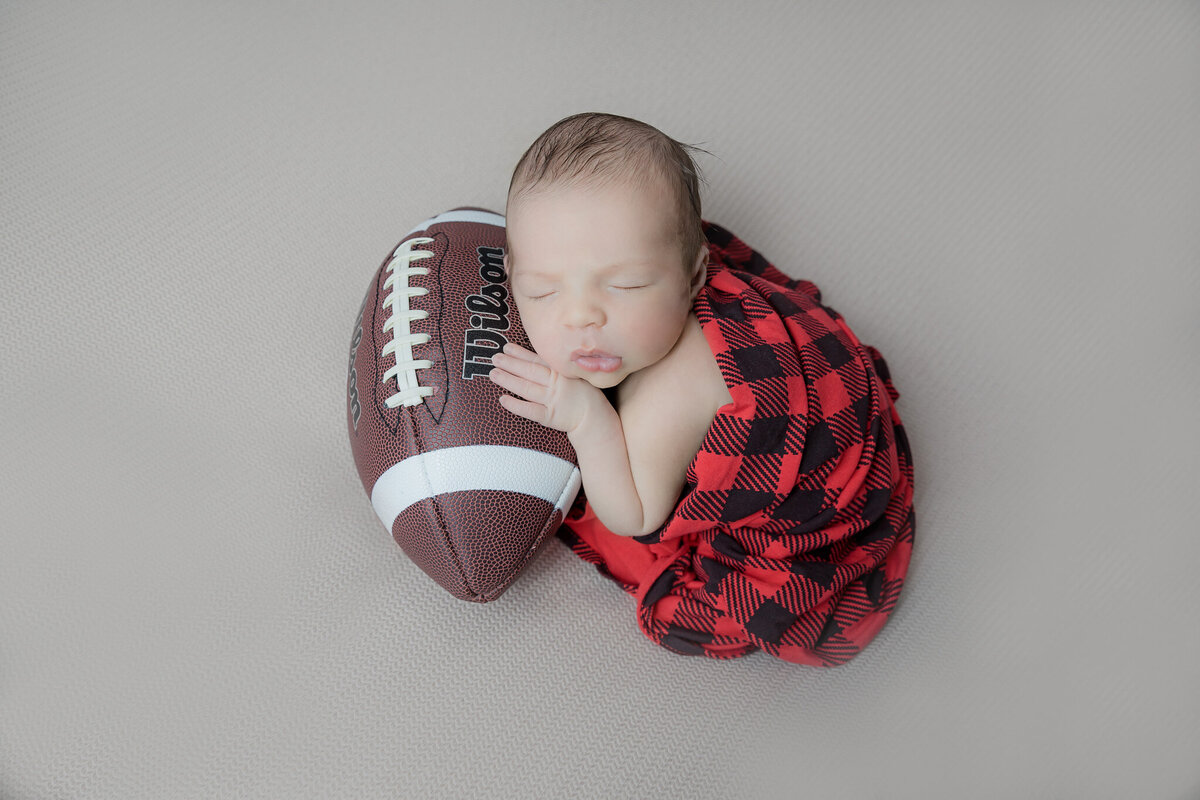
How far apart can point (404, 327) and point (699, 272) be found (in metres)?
0.37

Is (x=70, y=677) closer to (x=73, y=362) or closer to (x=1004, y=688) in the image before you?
(x=73, y=362)

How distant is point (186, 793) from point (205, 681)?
133mm

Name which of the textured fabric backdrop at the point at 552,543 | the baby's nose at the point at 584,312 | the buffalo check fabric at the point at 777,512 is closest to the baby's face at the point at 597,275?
the baby's nose at the point at 584,312

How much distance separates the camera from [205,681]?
1134 mm

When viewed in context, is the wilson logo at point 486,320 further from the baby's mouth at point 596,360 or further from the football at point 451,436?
the baby's mouth at point 596,360

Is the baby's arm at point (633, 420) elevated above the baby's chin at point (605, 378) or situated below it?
below

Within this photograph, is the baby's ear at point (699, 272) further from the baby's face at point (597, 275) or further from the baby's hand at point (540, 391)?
the baby's hand at point (540, 391)

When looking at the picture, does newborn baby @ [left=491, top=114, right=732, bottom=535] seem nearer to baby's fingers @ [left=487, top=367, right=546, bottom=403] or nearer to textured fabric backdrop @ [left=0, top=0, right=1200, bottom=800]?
baby's fingers @ [left=487, top=367, right=546, bottom=403]

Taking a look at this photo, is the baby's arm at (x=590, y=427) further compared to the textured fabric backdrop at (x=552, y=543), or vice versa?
the textured fabric backdrop at (x=552, y=543)

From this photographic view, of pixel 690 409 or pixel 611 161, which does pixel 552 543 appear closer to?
pixel 690 409

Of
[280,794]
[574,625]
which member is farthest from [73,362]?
[574,625]

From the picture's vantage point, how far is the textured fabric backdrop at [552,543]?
3.76 ft

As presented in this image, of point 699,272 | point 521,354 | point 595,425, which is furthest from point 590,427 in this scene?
point 699,272

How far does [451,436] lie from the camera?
3.32ft
